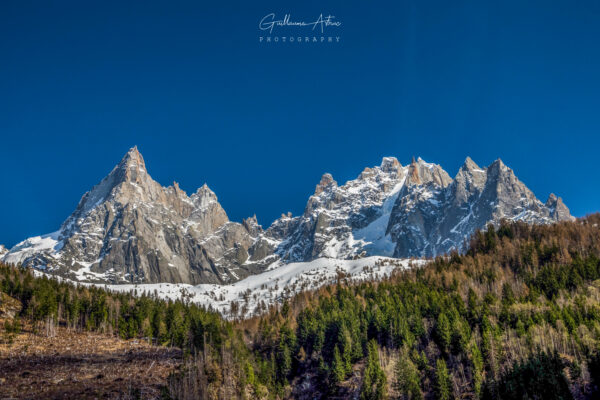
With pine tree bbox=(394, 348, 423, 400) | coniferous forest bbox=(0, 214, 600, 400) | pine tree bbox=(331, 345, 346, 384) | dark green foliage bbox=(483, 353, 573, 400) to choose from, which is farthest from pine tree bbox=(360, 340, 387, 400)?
dark green foliage bbox=(483, 353, 573, 400)

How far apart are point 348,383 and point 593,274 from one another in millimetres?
75992

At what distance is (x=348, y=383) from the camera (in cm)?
9231

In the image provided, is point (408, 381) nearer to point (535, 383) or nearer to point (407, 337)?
point (407, 337)

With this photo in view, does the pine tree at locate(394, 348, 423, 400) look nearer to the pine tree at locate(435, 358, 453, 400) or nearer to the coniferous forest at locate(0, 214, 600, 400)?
the coniferous forest at locate(0, 214, 600, 400)

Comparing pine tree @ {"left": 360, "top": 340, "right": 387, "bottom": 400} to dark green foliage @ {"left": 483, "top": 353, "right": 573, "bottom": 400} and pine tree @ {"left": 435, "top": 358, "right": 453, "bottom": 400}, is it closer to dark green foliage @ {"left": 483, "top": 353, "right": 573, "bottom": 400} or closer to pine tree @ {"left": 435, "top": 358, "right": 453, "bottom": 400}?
pine tree @ {"left": 435, "top": 358, "right": 453, "bottom": 400}

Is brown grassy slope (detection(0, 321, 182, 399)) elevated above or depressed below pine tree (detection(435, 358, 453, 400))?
above

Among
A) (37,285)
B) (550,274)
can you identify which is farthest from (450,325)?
(37,285)

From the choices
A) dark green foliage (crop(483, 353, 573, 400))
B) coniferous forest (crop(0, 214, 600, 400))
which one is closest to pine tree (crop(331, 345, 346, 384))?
coniferous forest (crop(0, 214, 600, 400))

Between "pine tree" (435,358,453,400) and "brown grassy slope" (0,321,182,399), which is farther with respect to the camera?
"pine tree" (435,358,453,400)

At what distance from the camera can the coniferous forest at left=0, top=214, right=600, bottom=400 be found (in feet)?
251

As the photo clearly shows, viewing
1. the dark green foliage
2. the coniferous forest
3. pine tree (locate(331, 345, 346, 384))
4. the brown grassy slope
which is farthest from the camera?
pine tree (locate(331, 345, 346, 384))

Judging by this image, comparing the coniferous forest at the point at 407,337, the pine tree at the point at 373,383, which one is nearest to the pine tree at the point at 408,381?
the coniferous forest at the point at 407,337

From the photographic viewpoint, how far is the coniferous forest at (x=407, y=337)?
3009 inches

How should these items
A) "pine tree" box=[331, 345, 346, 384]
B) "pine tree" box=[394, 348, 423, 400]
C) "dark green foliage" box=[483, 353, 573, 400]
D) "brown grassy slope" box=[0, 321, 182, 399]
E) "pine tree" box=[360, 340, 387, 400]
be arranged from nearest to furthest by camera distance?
"brown grassy slope" box=[0, 321, 182, 399], "dark green foliage" box=[483, 353, 573, 400], "pine tree" box=[394, 348, 423, 400], "pine tree" box=[360, 340, 387, 400], "pine tree" box=[331, 345, 346, 384]
